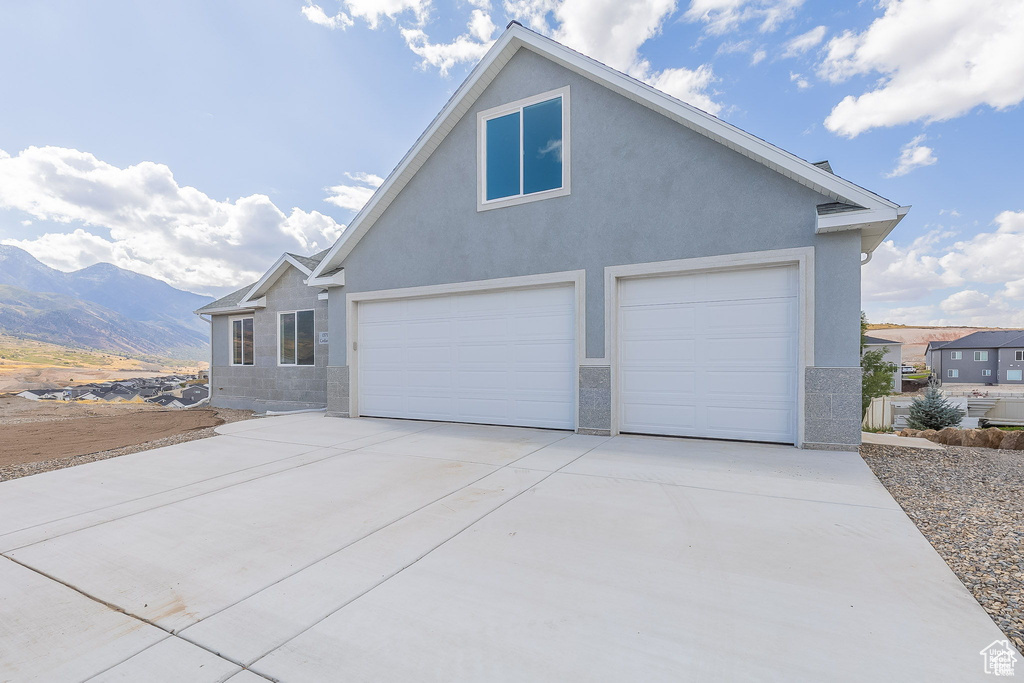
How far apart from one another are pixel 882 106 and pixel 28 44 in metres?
23.1

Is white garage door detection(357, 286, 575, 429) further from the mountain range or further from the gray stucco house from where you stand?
the mountain range

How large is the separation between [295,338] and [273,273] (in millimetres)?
2016

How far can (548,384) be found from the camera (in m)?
7.68

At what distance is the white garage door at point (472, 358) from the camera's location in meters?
7.64

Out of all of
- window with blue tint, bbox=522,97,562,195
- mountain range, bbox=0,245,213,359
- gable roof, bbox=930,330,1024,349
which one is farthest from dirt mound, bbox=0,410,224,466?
gable roof, bbox=930,330,1024,349

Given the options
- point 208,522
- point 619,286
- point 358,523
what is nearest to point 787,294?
point 619,286

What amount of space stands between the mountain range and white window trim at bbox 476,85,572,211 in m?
12.2

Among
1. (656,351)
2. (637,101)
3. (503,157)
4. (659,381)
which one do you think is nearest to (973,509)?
(659,381)

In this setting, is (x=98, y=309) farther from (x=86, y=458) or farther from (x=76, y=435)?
(x=86, y=458)

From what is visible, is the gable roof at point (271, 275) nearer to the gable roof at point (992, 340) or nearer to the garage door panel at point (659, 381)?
the garage door panel at point (659, 381)

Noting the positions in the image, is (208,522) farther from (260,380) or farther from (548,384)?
(260,380)

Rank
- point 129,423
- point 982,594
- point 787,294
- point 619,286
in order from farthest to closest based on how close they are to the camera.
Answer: point 129,423 → point 619,286 → point 787,294 → point 982,594

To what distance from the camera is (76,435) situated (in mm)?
8117

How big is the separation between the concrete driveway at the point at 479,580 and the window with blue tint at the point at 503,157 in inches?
201
